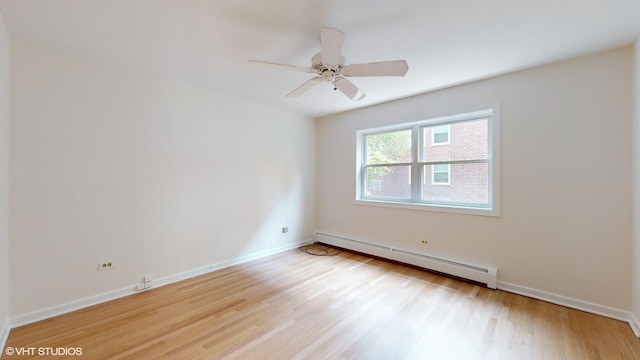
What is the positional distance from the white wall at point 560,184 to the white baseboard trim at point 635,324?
11 cm

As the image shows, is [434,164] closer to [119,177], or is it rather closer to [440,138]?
[440,138]

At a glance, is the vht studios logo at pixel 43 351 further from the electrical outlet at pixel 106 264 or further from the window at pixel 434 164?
the window at pixel 434 164

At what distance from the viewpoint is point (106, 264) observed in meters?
2.59

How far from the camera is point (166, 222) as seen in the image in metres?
3.02

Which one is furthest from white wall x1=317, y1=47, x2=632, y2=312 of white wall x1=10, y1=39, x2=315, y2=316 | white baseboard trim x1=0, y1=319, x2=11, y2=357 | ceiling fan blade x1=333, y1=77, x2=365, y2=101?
white baseboard trim x1=0, y1=319, x2=11, y2=357

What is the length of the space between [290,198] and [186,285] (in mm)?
2081

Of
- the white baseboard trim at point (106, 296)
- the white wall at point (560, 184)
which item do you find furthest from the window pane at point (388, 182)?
the white baseboard trim at point (106, 296)

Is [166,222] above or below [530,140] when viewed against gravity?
below

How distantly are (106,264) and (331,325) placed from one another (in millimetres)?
2376

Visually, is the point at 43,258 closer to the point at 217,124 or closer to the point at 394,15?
the point at 217,124

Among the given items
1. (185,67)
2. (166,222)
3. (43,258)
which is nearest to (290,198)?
(166,222)

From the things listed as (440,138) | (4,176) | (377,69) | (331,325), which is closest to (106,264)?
(4,176)

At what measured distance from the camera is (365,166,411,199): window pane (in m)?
3.92

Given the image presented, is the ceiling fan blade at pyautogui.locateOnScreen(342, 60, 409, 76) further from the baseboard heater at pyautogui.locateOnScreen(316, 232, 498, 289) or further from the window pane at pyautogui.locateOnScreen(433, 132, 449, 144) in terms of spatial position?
the baseboard heater at pyautogui.locateOnScreen(316, 232, 498, 289)
